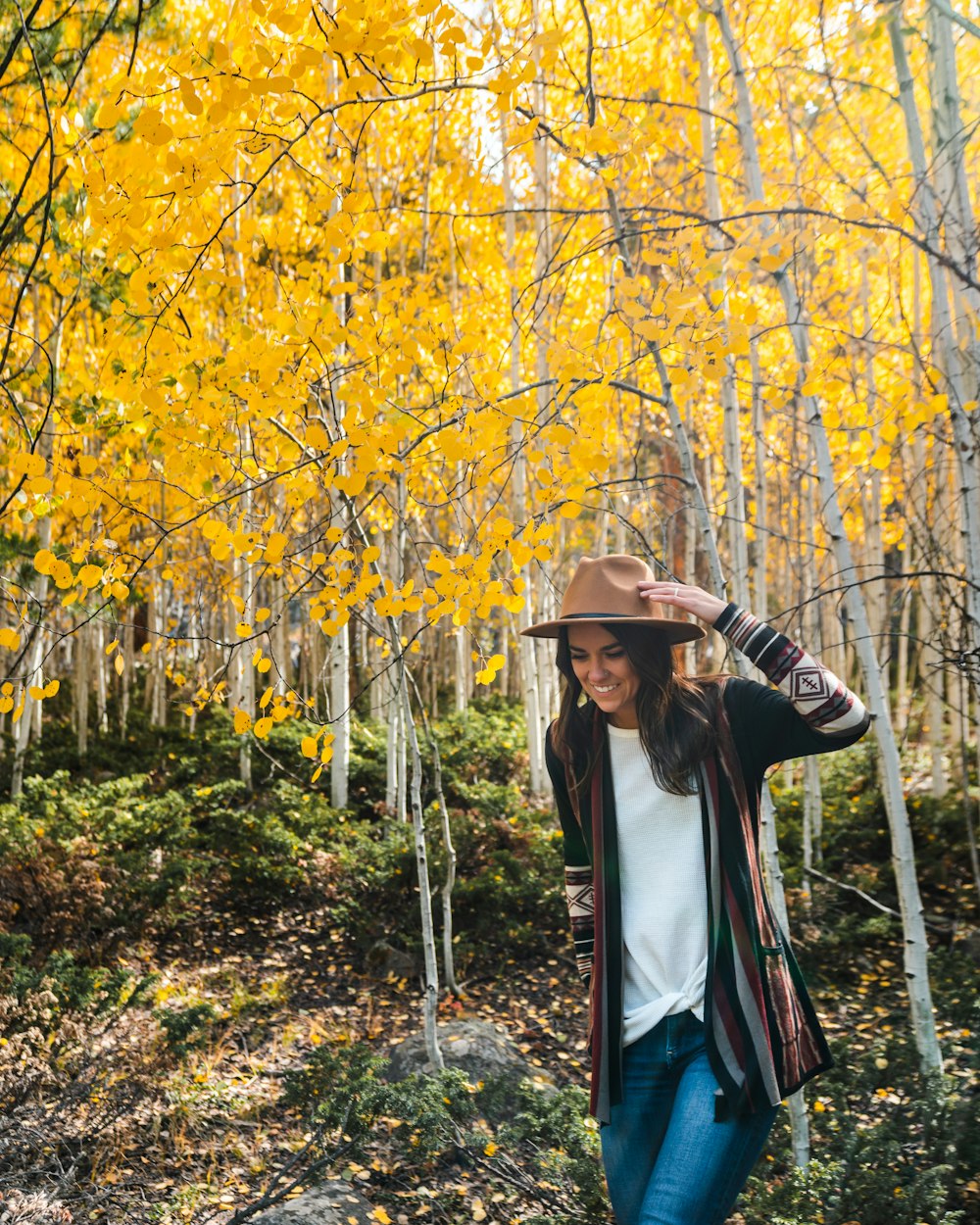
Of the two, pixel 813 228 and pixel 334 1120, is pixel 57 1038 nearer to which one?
pixel 334 1120

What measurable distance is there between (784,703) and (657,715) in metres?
0.24

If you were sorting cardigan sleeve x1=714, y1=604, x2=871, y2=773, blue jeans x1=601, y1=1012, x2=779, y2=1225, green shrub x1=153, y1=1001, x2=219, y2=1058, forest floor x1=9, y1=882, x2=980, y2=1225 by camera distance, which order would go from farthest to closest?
green shrub x1=153, y1=1001, x2=219, y2=1058
forest floor x1=9, y1=882, x2=980, y2=1225
cardigan sleeve x1=714, y1=604, x2=871, y2=773
blue jeans x1=601, y1=1012, x2=779, y2=1225

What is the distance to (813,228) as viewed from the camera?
3.14 m

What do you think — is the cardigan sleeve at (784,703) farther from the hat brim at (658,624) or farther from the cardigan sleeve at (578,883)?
the cardigan sleeve at (578,883)

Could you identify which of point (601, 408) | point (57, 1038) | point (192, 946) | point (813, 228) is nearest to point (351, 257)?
point (601, 408)

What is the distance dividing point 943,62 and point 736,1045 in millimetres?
3490

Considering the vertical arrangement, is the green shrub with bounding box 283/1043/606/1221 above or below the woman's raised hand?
below

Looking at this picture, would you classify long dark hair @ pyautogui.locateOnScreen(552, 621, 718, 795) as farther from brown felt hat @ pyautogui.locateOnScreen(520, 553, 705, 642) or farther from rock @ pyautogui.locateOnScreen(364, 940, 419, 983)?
rock @ pyautogui.locateOnScreen(364, 940, 419, 983)

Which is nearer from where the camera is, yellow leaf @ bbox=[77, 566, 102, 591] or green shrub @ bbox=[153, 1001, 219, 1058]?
yellow leaf @ bbox=[77, 566, 102, 591]

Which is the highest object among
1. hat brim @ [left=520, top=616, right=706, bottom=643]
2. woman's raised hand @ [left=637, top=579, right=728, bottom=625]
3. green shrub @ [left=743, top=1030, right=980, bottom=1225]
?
woman's raised hand @ [left=637, top=579, right=728, bottom=625]

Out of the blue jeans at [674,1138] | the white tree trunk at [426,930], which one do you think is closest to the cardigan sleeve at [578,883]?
the blue jeans at [674,1138]

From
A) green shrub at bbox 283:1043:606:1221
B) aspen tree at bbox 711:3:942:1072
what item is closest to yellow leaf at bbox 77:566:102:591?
green shrub at bbox 283:1043:606:1221

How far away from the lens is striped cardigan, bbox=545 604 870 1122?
1.67 metres

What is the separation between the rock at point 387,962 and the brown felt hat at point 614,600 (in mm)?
4261
